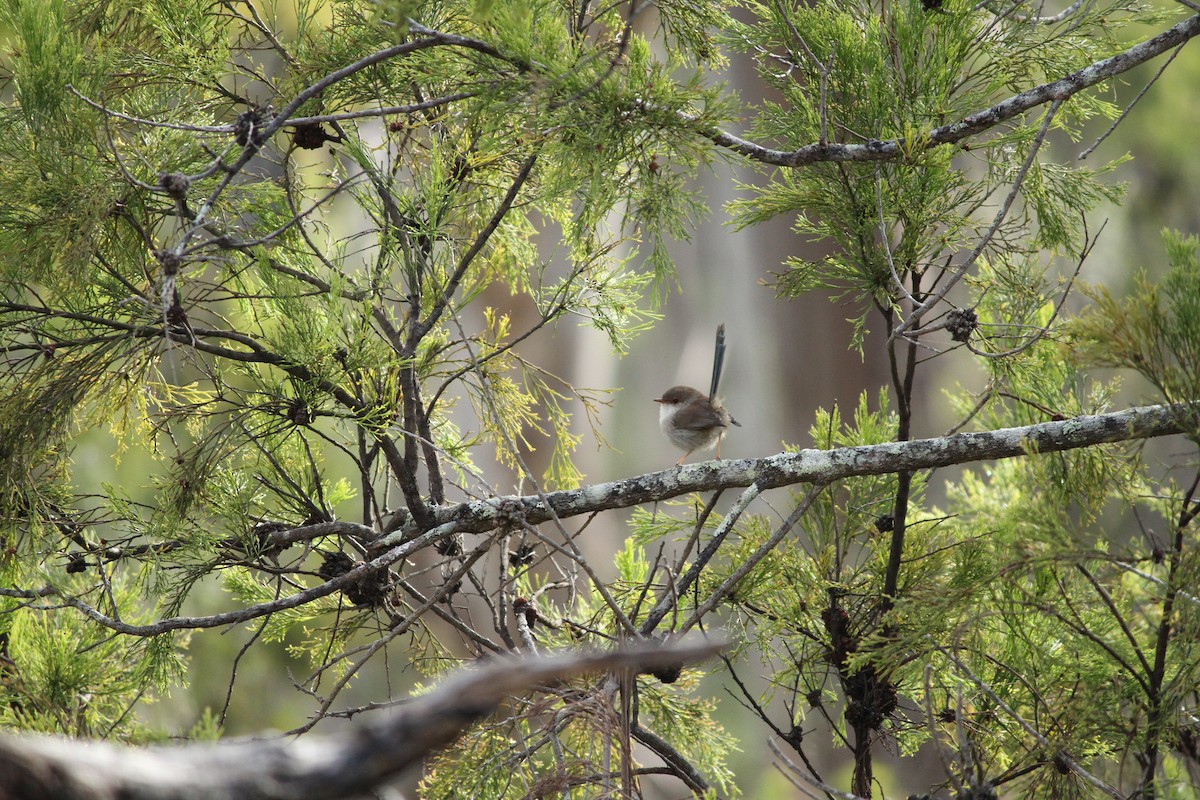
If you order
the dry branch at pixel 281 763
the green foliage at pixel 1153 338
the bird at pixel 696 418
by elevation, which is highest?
the bird at pixel 696 418

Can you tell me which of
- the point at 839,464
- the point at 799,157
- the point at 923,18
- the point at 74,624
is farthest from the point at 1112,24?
the point at 74,624

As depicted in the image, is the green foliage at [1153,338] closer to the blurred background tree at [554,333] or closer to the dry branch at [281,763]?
the blurred background tree at [554,333]

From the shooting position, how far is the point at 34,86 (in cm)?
150

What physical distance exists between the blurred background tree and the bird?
3.27 ft

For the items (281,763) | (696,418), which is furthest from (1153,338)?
(696,418)

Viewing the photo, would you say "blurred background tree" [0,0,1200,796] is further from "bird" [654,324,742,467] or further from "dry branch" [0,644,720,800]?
"bird" [654,324,742,467]

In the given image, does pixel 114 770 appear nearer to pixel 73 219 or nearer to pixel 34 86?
pixel 73 219

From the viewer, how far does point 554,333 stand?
1.83m

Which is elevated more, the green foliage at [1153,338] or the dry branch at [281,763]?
the green foliage at [1153,338]

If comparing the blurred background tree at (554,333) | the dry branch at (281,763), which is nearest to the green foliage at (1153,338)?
the blurred background tree at (554,333)

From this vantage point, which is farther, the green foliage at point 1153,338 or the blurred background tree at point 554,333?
the blurred background tree at point 554,333

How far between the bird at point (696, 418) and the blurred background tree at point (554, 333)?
39.3 inches

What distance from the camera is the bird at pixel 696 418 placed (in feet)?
10.1


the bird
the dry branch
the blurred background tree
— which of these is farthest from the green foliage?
the bird
